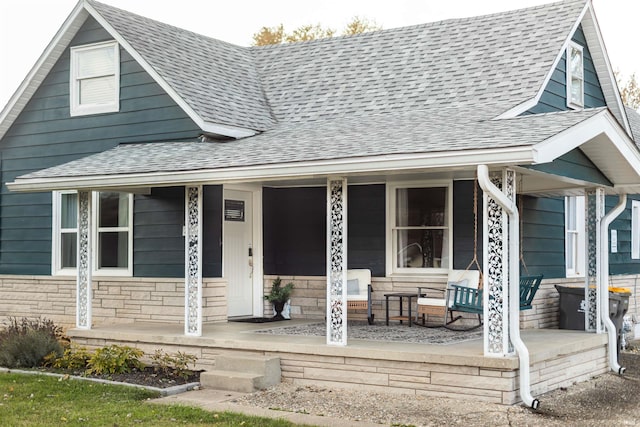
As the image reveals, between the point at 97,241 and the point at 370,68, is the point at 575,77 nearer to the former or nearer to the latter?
the point at 370,68

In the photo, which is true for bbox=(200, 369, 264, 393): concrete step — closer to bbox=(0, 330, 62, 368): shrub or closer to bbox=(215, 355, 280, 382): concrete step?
bbox=(215, 355, 280, 382): concrete step

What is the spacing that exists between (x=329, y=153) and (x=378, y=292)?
4037mm

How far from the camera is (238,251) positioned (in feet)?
45.5

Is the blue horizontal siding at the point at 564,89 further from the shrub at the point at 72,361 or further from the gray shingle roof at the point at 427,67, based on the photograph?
the shrub at the point at 72,361

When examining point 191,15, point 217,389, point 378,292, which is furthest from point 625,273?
point 191,15

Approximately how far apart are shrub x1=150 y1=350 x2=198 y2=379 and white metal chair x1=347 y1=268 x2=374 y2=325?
9.78 ft

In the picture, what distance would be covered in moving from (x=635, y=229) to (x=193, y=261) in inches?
399

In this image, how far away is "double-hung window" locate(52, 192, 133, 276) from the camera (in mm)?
14000

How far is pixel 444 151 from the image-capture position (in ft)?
29.2

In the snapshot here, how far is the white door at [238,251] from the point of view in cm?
1362

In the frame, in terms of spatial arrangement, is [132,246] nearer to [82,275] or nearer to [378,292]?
[82,275]

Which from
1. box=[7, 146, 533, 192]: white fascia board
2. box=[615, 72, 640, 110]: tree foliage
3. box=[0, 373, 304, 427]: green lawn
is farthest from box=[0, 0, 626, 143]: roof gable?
box=[615, 72, 640, 110]: tree foliage

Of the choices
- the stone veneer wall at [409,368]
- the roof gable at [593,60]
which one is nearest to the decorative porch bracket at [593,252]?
the stone veneer wall at [409,368]

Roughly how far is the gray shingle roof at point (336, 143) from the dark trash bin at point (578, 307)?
Result: 3378 millimetres
